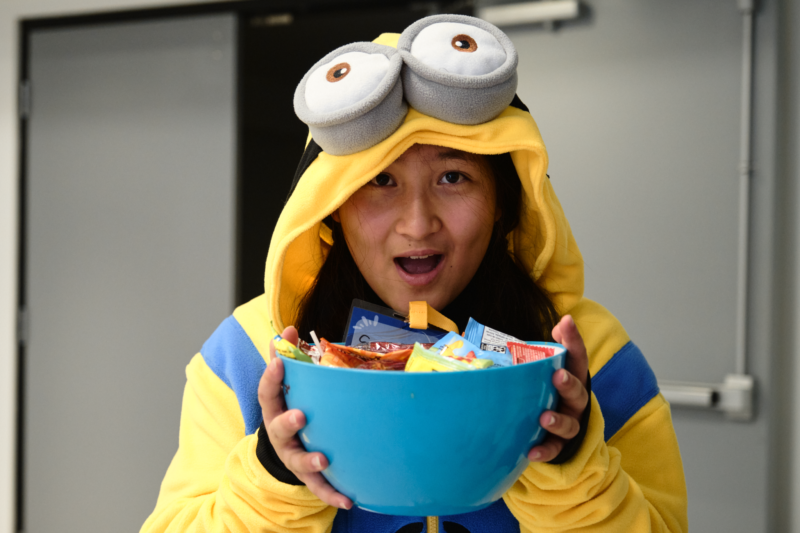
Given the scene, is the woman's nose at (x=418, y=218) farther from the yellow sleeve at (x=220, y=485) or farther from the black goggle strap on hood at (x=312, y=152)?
the yellow sleeve at (x=220, y=485)

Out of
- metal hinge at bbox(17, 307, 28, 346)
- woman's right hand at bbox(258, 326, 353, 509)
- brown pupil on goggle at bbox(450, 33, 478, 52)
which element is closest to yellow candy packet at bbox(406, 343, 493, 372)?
woman's right hand at bbox(258, 326, 353, 509)

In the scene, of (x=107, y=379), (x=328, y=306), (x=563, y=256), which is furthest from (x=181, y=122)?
(x=563, y=256)

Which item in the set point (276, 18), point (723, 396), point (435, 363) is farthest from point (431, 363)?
point (276, 18)

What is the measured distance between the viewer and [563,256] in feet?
2.72

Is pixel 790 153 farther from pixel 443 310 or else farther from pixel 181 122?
pixel 181 122

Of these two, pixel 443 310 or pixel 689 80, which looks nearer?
pixel 443 310

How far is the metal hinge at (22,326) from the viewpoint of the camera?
2.38 m

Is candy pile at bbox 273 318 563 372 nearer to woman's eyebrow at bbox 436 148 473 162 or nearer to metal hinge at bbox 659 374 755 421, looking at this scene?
woman's eyebrow at bbox 436 148 473 162

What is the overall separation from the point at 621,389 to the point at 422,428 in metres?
0.41

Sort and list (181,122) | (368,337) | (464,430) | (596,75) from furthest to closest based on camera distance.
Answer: (181,122) → (596,75) → (368,337) → (464,430)

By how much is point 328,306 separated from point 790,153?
133 centimetres

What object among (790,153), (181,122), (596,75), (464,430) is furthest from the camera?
(181,122)

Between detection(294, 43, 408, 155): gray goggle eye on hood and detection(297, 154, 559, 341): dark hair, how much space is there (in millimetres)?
189

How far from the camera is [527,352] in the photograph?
62cm
